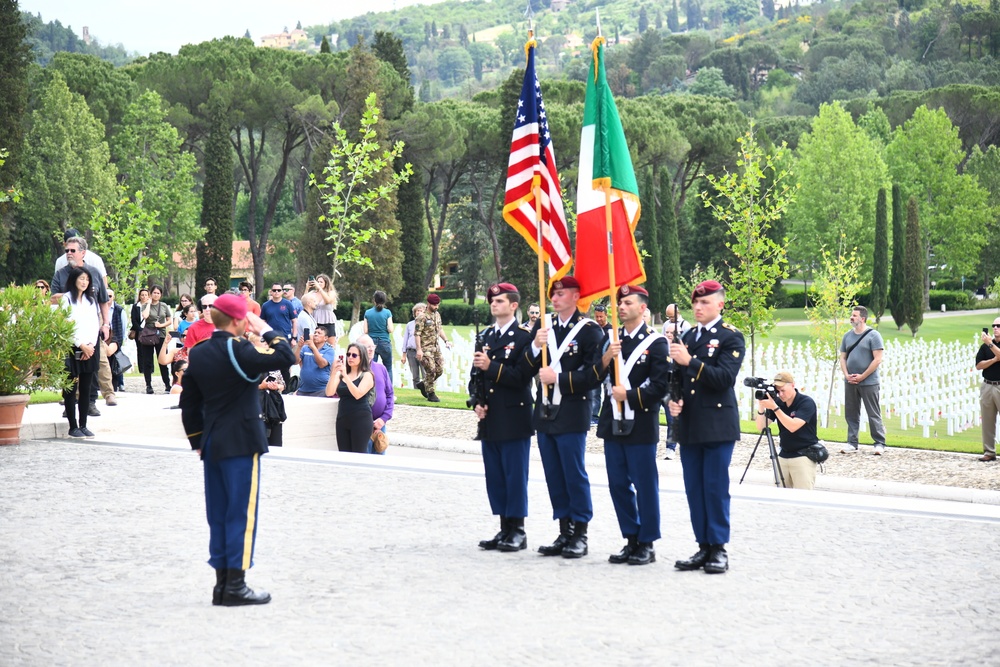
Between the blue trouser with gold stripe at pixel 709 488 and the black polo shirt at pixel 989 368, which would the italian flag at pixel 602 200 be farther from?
the black polo shirt at pixel 989 368

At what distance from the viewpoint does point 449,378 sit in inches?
958

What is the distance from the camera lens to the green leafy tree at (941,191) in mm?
66562

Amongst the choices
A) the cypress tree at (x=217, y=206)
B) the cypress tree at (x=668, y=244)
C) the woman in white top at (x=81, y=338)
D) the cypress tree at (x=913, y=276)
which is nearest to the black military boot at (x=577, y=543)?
the woman in white top at (x=81, y=338)

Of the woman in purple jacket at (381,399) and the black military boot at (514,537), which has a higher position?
the woman in purple jacket at (381,399)

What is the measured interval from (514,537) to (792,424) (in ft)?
13.6

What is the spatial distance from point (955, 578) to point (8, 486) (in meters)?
7.47

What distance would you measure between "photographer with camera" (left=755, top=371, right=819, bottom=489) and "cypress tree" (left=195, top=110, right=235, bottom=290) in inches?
1457

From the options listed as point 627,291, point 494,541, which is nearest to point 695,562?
point 494,541

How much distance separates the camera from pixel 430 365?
66.5ft

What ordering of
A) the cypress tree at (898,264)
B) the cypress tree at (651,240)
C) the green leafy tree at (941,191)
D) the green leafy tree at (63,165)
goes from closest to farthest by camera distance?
the green leafy tree at (63,165) → the cypress tree at (898,264) → the cypress tree at (651,240) → the green leafy tree at (941,191)

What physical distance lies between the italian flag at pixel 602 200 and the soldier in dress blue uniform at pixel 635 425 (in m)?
0.41

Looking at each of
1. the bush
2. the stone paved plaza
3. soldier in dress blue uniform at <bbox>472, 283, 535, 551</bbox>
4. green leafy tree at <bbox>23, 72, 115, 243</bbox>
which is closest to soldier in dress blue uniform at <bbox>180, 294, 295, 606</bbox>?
the stone paved plaza

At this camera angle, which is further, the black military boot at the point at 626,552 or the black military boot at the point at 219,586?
the black military boot at the point at 626,552

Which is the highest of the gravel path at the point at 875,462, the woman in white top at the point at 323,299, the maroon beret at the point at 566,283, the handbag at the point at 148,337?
the woman in white top at the point at 323,299
